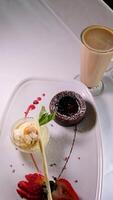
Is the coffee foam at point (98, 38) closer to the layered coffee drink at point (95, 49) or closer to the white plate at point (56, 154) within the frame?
the layered coffee drink at point (95, 49)

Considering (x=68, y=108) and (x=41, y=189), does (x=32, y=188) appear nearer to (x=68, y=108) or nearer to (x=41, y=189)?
(x=41, y=189)

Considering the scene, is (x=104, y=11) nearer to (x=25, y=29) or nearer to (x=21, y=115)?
(x=25, y=29)

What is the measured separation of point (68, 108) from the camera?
2.49ft

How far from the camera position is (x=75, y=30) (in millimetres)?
958

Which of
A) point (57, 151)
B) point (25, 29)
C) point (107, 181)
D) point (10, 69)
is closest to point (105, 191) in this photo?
point (107, 181)

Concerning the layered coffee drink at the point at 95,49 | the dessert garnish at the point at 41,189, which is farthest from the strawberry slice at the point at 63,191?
the layered coffee drink at the point at 95,49

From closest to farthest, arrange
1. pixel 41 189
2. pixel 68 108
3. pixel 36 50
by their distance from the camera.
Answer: pixel 41 189 → pixel 68 108 → pixel 36 50

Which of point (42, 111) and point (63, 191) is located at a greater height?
point (42, 111)

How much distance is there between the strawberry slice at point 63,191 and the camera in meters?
0.65

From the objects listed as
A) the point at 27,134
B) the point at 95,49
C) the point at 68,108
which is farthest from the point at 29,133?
the point at 95,49

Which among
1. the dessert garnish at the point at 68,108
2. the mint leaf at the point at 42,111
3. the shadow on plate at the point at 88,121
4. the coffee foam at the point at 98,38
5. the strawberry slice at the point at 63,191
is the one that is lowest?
the strawberry slice at the point at 63,191

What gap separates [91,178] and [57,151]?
0.10 metres

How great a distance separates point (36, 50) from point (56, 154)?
1.06 ft

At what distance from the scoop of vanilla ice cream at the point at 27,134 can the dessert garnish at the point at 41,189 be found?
6 cm
